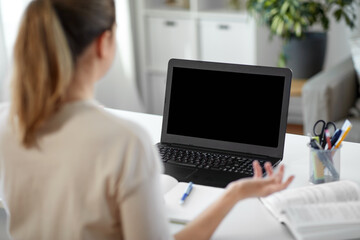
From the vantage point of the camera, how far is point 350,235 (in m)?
1.21

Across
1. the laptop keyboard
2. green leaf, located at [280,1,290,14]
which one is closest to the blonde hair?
the laptop keyboard

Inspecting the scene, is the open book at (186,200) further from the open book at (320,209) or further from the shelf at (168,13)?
the shelf at (168,13)

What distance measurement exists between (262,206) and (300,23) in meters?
2.13

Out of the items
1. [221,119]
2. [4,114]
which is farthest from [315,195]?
[4,114]

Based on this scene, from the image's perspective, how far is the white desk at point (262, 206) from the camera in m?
1.26

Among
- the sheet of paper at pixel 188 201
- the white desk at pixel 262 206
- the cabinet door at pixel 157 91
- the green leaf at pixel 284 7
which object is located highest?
the green leaf at pixel 284 7

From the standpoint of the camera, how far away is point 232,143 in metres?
1.64

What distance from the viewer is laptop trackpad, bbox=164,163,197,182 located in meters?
1.53

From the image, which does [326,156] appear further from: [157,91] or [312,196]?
[157,91]

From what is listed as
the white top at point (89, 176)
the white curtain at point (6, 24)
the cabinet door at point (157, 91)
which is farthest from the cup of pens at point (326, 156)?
the cabinet door at point (157, 91)

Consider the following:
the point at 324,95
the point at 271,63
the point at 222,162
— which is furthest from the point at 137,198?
the point at 271,63

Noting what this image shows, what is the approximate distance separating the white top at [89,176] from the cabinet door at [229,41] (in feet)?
8.70

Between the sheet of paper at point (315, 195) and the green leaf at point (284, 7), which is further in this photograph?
the green leaf at point (284, 7)

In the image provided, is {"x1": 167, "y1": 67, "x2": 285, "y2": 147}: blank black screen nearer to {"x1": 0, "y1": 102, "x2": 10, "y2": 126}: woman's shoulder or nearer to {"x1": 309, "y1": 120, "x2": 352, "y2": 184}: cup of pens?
{"x1": 309, "y1": 120, "x2": 352, "y2": 184}: cup of pens
